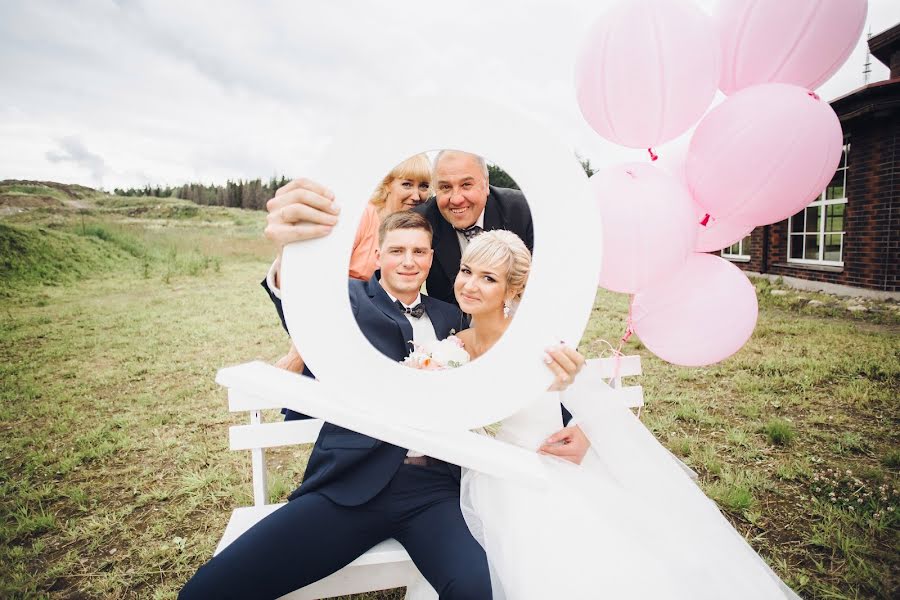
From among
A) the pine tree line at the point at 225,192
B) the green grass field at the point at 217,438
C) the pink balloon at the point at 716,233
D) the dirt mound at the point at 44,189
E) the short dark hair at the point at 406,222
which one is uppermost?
the pine tree line at the point at 225,192

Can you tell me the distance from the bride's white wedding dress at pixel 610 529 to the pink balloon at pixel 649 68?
1.14 metres

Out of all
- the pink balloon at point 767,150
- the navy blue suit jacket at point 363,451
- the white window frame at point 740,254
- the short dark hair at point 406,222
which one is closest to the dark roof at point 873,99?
the white window frame at point 740,254

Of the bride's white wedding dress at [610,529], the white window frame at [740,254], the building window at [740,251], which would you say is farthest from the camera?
the building window at [740,251]

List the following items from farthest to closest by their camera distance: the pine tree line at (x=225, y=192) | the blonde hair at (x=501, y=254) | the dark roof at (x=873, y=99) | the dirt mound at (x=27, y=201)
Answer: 1. the pine tree line at (x=225, y=192)
2. the dirt mound at (x=27, y=201)
3. the dark roof at (x=873, y=99)
4. the blonde hair at (x=501, y=254)

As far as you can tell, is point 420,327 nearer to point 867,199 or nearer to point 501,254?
point 501,254

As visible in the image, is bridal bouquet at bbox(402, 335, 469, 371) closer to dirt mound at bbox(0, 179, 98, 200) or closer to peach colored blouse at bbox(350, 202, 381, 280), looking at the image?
peach colored blouse at bbox(350, 202, 381, 280)

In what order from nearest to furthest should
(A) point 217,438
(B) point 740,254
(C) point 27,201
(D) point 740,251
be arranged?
(A) point 217,438, (C) point 27,201, (D) point 740,251, (B) point 740,254

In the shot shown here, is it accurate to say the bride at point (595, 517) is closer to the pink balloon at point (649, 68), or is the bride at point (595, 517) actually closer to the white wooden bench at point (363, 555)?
the white wooden bench at point (363, 555)

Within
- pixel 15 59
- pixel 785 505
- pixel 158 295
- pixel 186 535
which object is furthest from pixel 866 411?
pixel 158 295

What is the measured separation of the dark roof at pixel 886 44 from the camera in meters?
9.04

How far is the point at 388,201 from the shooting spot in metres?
2.81

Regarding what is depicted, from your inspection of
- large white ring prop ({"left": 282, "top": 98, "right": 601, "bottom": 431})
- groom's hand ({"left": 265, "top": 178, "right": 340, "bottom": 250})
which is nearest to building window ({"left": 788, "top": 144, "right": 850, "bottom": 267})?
large white ring prop ({"left": 282, "top": 98, "right": 601, "bottom": 431})

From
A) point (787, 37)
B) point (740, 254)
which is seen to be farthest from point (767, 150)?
point (740, 254)

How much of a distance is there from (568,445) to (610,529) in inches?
15.0
